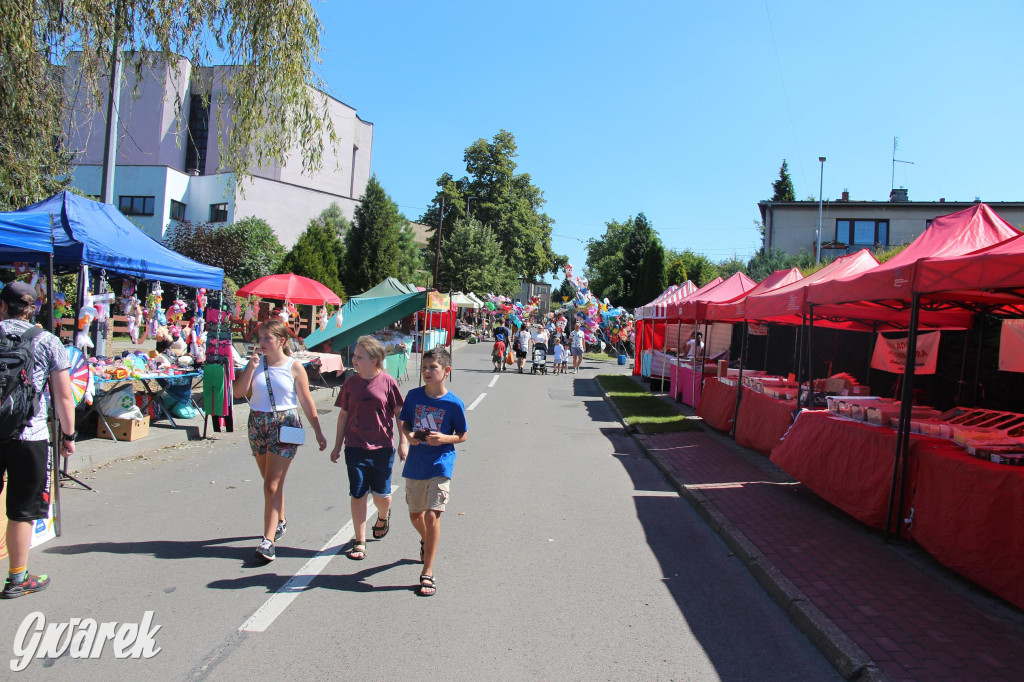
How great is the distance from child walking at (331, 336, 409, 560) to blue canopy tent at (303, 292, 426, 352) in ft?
40.7

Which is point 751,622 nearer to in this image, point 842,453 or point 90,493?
point 842,453

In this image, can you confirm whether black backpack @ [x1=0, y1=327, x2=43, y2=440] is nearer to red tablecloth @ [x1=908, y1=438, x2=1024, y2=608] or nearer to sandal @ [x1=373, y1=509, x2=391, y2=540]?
sandal @ [x1=373, y1=509, x2=391, y2=540]

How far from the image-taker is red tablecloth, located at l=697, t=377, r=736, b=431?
11.7m

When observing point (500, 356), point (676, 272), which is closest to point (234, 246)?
point (500, 356)

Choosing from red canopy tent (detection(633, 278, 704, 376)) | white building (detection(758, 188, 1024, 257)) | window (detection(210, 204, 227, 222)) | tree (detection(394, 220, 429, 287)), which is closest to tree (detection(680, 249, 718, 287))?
white building (detection(758, 188, 1024, 257))

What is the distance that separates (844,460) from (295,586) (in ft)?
16.9

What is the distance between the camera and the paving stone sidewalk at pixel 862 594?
3.75 metres

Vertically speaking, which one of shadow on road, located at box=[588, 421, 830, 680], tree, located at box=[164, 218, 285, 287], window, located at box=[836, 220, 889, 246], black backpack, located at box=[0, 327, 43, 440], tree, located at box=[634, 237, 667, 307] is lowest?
shadow on road, located at box=[588, 421, 830, 680]

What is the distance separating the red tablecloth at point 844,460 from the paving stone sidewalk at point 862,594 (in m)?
0.25

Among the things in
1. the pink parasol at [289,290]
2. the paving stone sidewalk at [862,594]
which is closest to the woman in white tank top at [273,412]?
the paving stone sidewalk at [862,594]

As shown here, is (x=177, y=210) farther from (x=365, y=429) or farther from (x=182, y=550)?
(x=365, y=429)

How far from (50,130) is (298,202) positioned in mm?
34963

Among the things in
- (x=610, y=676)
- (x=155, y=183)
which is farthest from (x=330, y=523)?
(x=155, y=183)

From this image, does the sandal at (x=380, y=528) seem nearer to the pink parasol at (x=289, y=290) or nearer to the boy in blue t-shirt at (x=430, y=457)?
the boy in blue t-shirt at (x=430, y=457)
